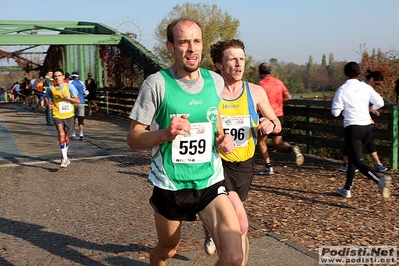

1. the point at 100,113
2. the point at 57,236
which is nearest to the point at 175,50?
the point at 57,236

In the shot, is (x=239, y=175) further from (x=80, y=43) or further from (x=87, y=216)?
(x=80, y=43)

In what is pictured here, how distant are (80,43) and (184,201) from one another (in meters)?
20.8

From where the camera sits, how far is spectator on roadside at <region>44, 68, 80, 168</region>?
9.95m

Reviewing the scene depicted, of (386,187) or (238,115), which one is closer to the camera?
(238,115)

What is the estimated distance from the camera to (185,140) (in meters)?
3.41

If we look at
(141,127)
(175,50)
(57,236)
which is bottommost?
(57,236)

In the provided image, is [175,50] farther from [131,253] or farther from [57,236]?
[57,236]

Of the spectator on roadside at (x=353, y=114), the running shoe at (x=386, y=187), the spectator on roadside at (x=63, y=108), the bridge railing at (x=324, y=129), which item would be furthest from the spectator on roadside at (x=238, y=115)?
the spectator on roadside at (x=63, y=108)

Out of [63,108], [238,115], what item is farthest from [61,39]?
[238,115]

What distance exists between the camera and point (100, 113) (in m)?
23.5

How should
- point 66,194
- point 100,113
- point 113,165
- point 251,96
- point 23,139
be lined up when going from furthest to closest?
point 100,113, point 23,139, point 113,165, point 66,194, point 251,96

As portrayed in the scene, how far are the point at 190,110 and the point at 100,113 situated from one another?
67.7 ft

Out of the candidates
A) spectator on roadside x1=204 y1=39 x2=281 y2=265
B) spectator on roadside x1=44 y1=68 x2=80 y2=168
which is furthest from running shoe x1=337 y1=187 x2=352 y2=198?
spectator on roadside x1=44 y1=68 x2=80 y2=168

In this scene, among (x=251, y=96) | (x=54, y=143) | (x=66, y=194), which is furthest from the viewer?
(x=54, y=143)
